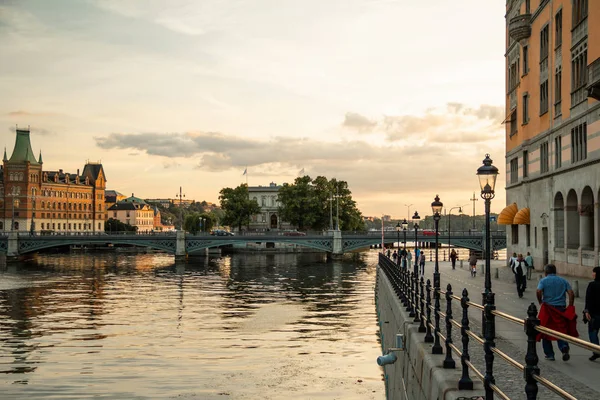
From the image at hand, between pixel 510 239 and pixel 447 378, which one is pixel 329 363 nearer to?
pixel 447 378

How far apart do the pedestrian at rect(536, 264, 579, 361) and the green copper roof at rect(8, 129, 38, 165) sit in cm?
17343

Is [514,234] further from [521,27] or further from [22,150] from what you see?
[22,150]

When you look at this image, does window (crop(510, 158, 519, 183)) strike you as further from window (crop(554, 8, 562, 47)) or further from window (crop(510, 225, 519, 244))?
window (crop(554, 8, 562, 47))

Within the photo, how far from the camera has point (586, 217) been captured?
116ft

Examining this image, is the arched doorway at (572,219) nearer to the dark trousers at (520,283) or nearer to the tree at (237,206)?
the dark trousers at (520,283)

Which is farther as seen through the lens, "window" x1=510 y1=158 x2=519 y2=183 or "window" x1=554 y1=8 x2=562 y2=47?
"window" x1=510 y1=158 x2=519 y2=183

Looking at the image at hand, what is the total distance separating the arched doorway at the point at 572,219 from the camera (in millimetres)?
37906

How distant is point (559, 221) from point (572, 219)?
140 centimetres

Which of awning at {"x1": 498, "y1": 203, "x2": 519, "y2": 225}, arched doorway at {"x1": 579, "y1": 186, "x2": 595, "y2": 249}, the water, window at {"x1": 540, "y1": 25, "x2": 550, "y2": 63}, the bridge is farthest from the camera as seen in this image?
the bridge

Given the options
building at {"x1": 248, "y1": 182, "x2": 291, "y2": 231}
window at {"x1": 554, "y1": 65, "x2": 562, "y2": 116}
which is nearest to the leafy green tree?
building at {"x1": 248, "y1": 182, "x2": 291, "y2": 231}

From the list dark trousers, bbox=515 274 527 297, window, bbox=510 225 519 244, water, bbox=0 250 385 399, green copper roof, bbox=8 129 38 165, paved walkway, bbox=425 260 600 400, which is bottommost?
water, bbox=0 250 385 399

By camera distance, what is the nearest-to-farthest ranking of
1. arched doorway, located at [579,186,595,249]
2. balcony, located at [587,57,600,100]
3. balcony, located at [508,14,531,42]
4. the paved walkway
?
the paved walkway → balcony, located at [587,57,600,100] → arched doorway, located at [579,186,595,249] → balcony, located at [508,14,531,42]

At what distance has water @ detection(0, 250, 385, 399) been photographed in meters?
23.2

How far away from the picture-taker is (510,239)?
5275 centimetres
